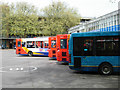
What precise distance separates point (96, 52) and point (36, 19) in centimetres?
4369

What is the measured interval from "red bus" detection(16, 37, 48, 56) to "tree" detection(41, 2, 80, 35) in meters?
24.1

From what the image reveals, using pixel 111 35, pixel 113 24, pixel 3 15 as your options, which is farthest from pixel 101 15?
pixel 3 15

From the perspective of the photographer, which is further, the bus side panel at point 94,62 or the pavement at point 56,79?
the bus side panel at point 94,62

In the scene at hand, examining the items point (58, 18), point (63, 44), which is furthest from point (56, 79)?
point (58, 18)

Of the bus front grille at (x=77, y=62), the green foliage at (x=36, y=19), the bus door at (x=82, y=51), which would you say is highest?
the green foliage at (x=36, y=19)

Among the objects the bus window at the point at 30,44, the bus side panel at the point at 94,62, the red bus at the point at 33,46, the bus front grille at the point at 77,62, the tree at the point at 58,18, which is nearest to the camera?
the bus side panel at the point at 94,62

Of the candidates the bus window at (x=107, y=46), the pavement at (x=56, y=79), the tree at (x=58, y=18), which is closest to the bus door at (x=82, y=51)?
the bus window at (x=107, y=46)

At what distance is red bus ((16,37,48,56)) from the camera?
2539 centimetres

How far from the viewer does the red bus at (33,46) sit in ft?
83.3

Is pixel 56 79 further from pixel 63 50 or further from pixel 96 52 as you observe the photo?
pixel 63 50

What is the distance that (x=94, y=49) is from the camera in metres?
10.7

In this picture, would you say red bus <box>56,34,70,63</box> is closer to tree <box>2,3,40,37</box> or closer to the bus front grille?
the bus front grille

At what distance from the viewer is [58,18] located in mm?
52062

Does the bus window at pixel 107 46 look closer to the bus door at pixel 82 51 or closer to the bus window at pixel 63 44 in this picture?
the bus door at pixel 82 51
